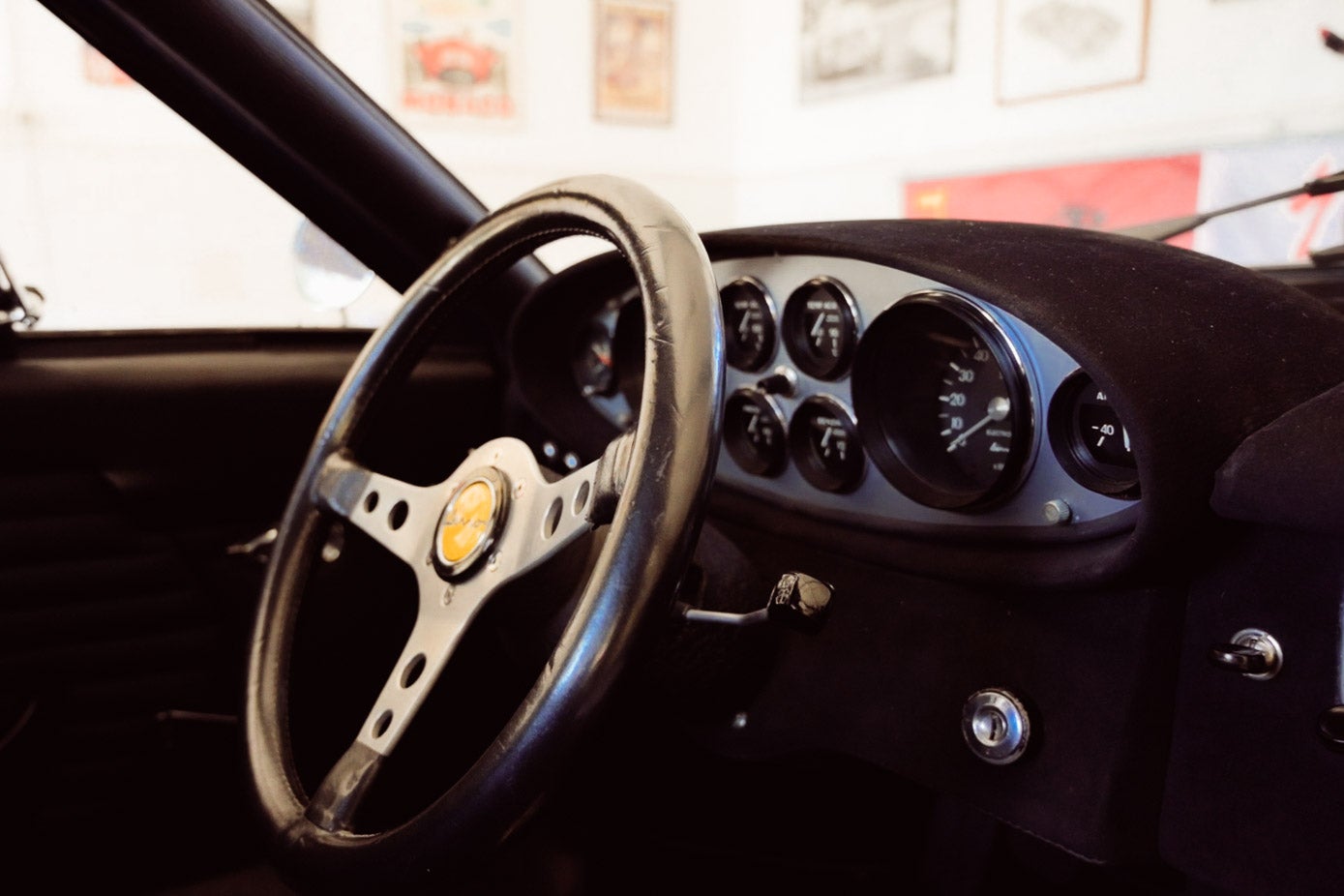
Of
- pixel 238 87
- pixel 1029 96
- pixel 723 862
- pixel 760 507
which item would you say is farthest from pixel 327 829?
pixel 1029 96

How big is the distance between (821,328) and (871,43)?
1133 millimetres

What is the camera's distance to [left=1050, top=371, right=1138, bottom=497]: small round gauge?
2.75 ft

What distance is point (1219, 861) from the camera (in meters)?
0.78

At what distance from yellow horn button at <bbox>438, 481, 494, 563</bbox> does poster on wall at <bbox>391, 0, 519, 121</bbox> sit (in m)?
1.02

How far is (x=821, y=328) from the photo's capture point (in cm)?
108

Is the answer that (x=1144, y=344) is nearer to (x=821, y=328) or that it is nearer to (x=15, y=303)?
(x=821, y=328)

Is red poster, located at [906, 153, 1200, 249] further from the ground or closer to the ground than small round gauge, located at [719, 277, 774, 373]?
further from the ground

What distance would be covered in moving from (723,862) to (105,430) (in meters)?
0.92

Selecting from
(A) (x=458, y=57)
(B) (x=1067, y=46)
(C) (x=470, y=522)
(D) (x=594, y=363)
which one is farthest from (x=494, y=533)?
(B) (x=1067, y=46)

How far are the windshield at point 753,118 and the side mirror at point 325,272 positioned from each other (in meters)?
0.02

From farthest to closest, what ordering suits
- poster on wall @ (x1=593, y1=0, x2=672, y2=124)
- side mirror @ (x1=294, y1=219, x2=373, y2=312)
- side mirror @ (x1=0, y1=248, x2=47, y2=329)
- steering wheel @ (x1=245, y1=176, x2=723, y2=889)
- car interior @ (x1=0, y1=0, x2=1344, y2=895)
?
poster on wall @ (x1=593, y1=0, x2=672, y2=124), side mirror @ (x1=294, y1=219, x2=373, y2=312), side mirror @ (x1=0, y1=248, x2=47, y2=329), car interior @ (x1=0, y1=0, x2=1344, y2=895), steering wheel @ (x1=245, y1=176, x2=723, y2=889)

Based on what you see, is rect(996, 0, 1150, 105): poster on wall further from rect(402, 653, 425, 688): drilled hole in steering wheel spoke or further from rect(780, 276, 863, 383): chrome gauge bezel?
rect(402, 653, 425, 688): drilled hole in steering wheel spoke

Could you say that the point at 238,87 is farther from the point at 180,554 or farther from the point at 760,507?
the point at 760,507

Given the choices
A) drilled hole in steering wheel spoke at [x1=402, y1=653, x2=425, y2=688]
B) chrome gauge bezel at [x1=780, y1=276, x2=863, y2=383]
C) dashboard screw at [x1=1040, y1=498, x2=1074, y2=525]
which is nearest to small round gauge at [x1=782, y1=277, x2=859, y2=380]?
chrome gauge bezel at [x1=780, y1=276, x2=863, y2=383]
